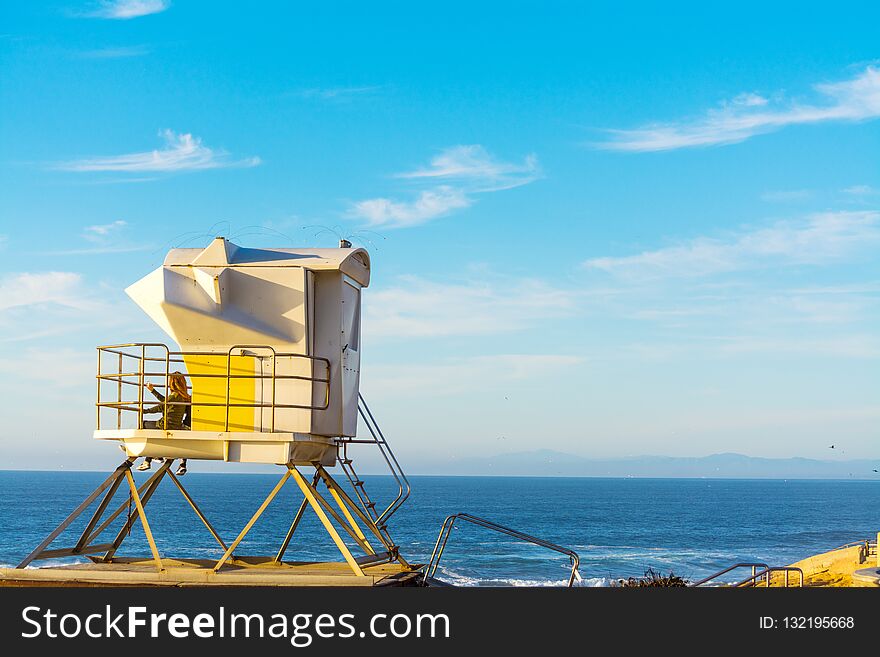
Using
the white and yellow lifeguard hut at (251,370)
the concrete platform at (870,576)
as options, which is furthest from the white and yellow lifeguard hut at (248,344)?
the concrete platform at (870,576)

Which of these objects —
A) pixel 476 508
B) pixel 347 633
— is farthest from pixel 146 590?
pixel 476 508

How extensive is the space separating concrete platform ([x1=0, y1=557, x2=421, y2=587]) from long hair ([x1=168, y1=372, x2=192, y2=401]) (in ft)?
8.91

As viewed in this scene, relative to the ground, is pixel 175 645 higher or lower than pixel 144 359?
lower

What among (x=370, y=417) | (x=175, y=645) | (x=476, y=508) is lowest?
(x=476, y=508)

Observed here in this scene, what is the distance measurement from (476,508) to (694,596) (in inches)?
5961

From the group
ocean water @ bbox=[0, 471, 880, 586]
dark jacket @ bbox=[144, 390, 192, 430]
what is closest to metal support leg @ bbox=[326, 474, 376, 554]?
dark jacket @ bbox=[144, 390, 192, 430]

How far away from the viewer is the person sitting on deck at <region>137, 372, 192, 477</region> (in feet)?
53.6

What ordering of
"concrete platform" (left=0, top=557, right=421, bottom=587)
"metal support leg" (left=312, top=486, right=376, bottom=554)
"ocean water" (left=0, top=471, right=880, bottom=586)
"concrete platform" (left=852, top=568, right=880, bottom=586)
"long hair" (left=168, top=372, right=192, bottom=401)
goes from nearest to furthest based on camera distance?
"concrete platform" (left=0, top=557, right=421, bottom=587) < "concrete platform" (left=852, top=568, right=880, bottom=586) < "metal support leg" (left=312, top=486, right=376, bottom=554) < "long hair" (left=168, top=372, right=192, bottom=401) < "ocean water" (left=0, top=471, right=880, bottom=586)

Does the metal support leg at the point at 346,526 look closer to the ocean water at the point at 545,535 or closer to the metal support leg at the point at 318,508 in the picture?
the metal support leg at the point at 318,508

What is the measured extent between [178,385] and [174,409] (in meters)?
0.39

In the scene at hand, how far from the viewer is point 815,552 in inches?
3526

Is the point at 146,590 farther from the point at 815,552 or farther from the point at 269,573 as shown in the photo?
the point at 815,552

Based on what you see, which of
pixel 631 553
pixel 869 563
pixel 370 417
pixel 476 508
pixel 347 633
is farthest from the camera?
pixel 476 508

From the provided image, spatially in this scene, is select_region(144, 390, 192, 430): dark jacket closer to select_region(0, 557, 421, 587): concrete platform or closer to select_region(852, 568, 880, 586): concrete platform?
select_region(0, 557, 421, 587): concrete platform
